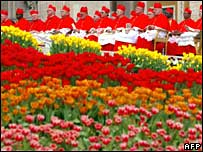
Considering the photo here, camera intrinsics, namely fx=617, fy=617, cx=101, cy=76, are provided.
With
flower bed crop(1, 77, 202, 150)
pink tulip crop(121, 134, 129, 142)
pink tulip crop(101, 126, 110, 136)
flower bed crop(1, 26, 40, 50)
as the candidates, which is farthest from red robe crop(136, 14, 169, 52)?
pink tulip crop(121, 134, 129, 142)

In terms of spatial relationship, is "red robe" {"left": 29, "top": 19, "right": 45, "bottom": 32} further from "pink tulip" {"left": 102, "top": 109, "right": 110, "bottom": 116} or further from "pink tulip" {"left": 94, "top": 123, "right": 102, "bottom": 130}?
"pink tulip" {"left": 94, "top": 123, "right": 102, "bottom": 130}

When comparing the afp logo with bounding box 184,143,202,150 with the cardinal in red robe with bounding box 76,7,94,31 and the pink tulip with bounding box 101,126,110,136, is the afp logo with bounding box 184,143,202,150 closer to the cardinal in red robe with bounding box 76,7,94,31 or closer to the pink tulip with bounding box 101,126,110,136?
the pink tulip with bounding box 101,126,110,136

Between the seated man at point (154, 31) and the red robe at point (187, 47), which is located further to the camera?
the seated man at point (154, 31)

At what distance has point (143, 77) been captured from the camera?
5527 millimetres

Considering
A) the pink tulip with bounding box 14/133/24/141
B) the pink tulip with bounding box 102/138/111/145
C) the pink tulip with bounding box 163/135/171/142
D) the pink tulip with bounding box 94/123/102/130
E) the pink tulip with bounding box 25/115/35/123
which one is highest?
the pink tulip with bounding box 25/115/35/123

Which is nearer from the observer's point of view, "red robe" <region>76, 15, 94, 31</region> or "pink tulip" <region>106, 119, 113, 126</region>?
"pink tulip" <region>106, 119, 113, 126</region>

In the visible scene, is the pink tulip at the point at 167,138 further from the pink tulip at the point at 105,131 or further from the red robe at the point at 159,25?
the red robe at the point at 159,25

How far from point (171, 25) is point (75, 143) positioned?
9.03 meters

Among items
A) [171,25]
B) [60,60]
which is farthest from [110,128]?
[171,25]

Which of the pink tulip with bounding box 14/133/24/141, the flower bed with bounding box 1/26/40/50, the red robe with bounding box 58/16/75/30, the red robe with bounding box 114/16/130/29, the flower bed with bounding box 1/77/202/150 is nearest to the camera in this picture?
the pink tulip with bounding box 14/133/24/141

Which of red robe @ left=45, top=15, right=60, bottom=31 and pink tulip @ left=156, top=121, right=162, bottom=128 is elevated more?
red robe @ left=45, top=15, right=60, bottom=31

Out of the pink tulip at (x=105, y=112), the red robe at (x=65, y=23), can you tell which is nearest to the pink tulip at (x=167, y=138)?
the pink tulip at (x=105, y=112)

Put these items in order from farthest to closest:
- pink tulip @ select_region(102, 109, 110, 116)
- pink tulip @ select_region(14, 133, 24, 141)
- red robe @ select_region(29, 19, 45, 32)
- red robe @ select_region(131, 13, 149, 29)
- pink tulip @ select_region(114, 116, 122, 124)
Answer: red robe @ select_region(29, 19, 45, 32), red robe @ select_region(131, 13, 149, 29), pink tulip @ select_region(102, 109, 110, 116), pink tulip @ select_region(114, 116, 122, 124), pink tulip @ select_region(14, 133, 24, 141)

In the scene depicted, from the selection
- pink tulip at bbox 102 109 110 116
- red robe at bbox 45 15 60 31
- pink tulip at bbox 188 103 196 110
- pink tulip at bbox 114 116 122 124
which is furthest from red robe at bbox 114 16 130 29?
pink tulip at bbox 114 116 122 124
